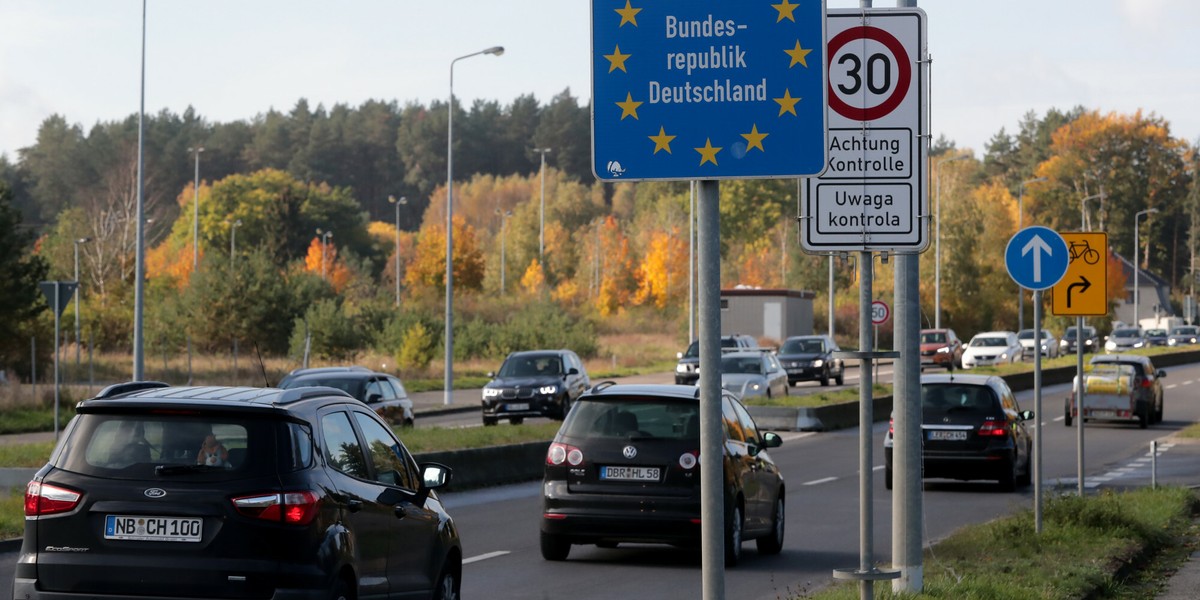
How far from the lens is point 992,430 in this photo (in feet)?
74.5

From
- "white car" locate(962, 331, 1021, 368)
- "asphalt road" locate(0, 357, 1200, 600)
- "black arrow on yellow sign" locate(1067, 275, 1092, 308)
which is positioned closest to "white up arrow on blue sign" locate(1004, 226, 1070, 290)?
"black arrow on yellow sign" locate(1067, 275, 1092, 308)

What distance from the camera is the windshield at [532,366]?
37531mm

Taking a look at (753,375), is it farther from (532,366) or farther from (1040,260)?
(1040,260)

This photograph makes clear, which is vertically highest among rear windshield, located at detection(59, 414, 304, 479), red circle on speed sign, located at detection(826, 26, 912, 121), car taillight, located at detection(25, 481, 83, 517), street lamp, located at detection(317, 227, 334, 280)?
street lamp, located at detection(317, 227, 334, 280)

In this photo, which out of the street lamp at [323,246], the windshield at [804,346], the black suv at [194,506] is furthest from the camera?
the street lamp at [323,246]

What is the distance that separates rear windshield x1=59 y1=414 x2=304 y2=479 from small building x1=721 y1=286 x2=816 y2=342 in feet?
233

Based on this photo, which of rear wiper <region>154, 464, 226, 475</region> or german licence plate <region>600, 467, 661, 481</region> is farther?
german licence plate <region>600, 467, 661, 481</region>

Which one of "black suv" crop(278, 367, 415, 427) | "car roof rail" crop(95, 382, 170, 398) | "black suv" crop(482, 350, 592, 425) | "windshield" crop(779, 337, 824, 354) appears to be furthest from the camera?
"windshield" crop(779, 337, 824, 354)

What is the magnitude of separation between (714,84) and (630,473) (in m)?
8.44

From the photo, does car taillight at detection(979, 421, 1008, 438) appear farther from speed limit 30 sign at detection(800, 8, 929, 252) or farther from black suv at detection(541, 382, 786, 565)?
speed limit 30 sign at detection(800, 8, 929, 252)

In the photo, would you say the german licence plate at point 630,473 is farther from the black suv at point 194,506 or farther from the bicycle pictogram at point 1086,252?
the black suv at point 194,506

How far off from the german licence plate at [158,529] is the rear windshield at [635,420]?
6888 mm

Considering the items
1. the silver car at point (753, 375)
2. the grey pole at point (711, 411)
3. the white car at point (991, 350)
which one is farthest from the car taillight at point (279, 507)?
the white car at point (991, 350)

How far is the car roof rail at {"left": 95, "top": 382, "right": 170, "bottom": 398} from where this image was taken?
7.90 meters
